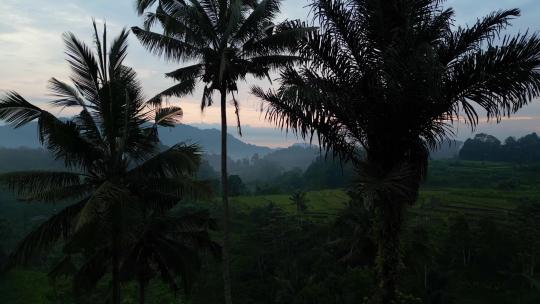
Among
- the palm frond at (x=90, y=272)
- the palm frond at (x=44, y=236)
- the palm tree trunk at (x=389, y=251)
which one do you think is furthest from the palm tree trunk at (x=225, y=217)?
the palm tree trunk at (x=389, y=251)

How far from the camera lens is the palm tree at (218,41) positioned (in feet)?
33.8

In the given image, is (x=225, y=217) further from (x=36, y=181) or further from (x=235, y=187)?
(x=235, y=187)

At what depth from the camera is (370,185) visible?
532cm

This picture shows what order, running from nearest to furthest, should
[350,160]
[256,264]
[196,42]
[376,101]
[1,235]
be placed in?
1. [376,101]
2. [350,160]
3. [196,42]
4. [256,264]
5. [1,235]

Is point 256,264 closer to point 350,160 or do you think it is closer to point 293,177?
point 350,160

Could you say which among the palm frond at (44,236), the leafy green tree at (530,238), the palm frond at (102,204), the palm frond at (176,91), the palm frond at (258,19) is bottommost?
the leafy green tree at (530,238)

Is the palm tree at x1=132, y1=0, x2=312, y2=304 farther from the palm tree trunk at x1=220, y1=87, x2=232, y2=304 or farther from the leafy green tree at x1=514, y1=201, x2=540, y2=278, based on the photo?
the leafy green tree at x1=514, y1=201, x2=540, y2=278

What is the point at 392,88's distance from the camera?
580 centimetres

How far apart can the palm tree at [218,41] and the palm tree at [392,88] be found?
140 inches

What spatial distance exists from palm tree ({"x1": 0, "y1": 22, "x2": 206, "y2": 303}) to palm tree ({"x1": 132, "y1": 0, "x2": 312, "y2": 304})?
6.28 feet

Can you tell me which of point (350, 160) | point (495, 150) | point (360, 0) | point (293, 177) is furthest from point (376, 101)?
point (495, 150)

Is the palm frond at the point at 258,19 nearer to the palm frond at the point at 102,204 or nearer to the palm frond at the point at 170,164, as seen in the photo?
the palm frond at the point at 170,164

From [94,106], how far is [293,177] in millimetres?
152966

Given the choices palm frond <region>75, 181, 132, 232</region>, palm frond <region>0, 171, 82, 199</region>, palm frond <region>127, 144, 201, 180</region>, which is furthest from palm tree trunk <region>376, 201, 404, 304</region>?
palm frond <region>0, 171, 82, 199</region>
